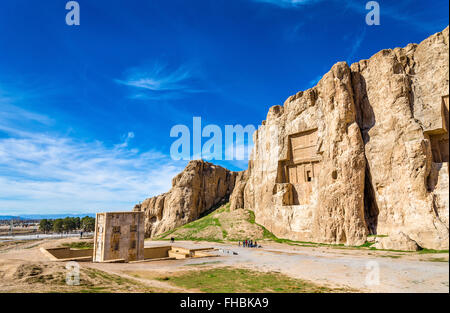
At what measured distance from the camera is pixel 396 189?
92.4 feet

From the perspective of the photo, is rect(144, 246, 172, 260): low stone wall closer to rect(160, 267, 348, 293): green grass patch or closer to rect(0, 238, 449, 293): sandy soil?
rect(0, 238, 449, 293): sandy soil

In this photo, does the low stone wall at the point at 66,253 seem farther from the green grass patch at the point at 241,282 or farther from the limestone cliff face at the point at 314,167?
the limestone cliff face at the point at 314,167

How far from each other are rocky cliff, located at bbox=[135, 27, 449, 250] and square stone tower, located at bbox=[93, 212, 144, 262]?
21057 millimetres

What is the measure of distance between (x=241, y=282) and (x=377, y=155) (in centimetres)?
2482

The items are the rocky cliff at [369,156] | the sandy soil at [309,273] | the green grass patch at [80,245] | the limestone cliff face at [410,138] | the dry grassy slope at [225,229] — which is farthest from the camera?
the green grass patch at [80,245]

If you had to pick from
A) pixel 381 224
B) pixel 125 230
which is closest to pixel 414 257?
pixel 381 224

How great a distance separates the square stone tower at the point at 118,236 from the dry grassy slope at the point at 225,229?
1453 cm

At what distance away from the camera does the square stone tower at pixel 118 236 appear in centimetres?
2902

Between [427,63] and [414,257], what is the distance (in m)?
22.3

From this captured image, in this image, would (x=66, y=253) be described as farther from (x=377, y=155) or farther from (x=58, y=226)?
(x=58, y=226)

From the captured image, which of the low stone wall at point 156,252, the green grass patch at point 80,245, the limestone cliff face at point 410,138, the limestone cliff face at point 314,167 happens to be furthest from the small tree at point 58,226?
the limestone cliff face at point 410,138

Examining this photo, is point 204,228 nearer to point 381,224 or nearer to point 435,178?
point 381,224

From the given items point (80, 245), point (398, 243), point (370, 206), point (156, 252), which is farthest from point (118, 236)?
point (370, 206)

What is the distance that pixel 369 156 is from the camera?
31.6m
